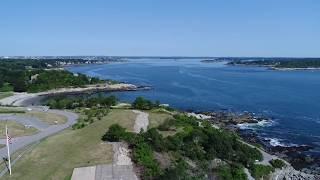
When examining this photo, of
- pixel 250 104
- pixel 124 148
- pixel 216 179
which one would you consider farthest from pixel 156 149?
pixel 250 104

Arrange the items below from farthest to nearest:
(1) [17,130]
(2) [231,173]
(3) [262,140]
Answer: (3) [262,140], (1) [17,130], (2) [231,173]

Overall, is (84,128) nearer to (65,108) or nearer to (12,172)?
(12,172)

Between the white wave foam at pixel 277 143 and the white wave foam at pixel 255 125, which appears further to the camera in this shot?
the white wave foam at pixel 255 125

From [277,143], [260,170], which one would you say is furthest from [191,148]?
[277,143]

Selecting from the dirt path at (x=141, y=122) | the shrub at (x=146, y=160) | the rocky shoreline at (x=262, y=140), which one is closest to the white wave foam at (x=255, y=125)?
the rocky shoreline at (x=262, y=140)

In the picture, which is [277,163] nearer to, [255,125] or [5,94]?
[255,125]

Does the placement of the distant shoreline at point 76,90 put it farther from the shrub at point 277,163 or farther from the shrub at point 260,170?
the shrub at point 260,170
